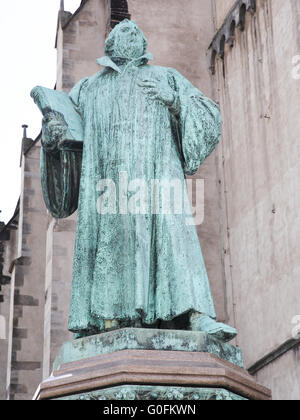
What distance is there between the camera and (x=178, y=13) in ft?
55.0

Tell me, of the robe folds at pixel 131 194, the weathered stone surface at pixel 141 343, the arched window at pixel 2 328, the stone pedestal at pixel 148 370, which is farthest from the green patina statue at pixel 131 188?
the arched window at pixel 2 328

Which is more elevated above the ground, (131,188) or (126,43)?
(126,43)

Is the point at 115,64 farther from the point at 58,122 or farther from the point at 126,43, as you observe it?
the point at 58,122

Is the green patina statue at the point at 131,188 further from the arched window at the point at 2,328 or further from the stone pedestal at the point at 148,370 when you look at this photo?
the arched window at the point at 2,328

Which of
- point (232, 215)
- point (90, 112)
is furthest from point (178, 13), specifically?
point (90, 112)

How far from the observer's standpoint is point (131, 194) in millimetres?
5277

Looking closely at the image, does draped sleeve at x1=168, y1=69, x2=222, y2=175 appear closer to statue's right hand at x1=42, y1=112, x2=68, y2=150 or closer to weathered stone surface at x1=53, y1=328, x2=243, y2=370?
statue's right hand at x1=42, y1=112, x2=68, y2=150

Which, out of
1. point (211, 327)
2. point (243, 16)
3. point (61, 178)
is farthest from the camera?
point (243, 16)

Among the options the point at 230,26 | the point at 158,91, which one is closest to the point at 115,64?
the point at 158,91

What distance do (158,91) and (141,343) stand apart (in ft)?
4.89

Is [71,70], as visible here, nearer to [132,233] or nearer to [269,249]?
[269,249]

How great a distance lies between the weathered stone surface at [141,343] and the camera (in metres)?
4.71

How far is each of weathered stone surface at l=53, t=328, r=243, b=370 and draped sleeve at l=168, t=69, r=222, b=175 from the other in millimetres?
1085

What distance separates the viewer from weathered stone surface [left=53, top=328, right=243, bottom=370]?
4711mm
